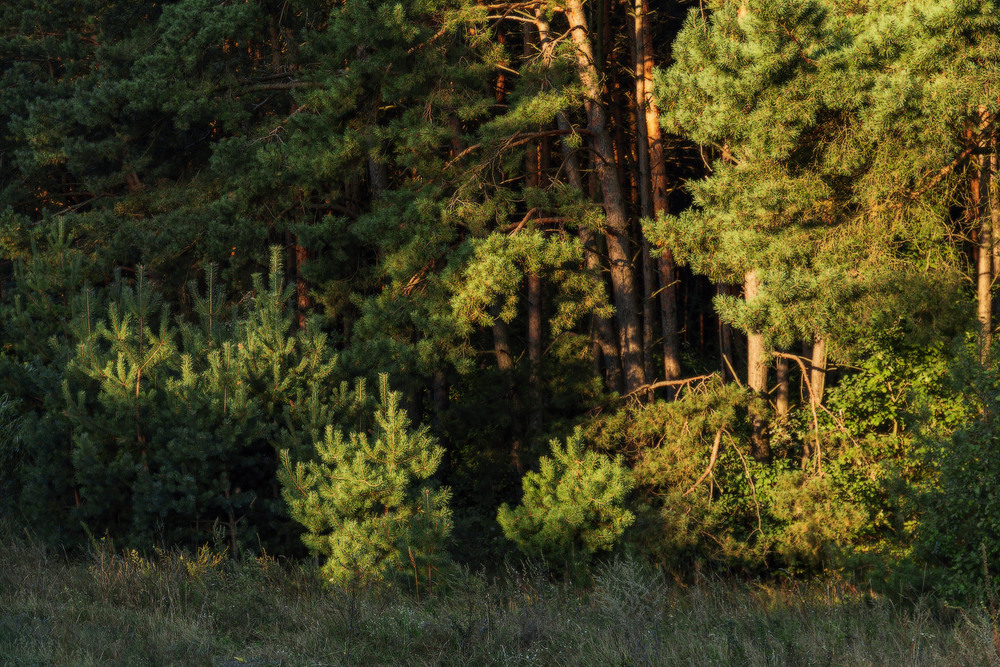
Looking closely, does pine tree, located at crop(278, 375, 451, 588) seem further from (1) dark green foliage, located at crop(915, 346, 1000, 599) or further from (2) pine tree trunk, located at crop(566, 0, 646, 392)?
(2) pine tree trunk, located at crop(566, 0, 646, 392)

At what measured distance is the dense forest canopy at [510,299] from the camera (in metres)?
9.94

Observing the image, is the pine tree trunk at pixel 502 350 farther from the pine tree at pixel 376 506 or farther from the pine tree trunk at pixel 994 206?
the pine tree at pixel 376 506

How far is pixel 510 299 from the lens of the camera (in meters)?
14.6

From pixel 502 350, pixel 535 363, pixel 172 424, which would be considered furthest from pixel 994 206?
pixel 172 424

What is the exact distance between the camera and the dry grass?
211 inches

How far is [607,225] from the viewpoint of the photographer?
16.6m

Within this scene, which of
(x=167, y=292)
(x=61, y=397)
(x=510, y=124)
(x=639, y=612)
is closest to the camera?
(x=639, y=612)

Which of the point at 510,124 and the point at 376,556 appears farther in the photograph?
the point at 510,124

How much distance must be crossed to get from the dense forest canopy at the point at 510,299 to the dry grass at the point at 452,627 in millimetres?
1348

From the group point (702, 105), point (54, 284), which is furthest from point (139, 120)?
point (702, 105)

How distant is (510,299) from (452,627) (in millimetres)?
8836

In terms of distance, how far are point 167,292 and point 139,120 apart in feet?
12.2

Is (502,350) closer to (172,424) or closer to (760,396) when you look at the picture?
(760,396)

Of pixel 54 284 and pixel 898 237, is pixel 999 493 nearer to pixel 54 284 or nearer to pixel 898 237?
pixel 898 237
